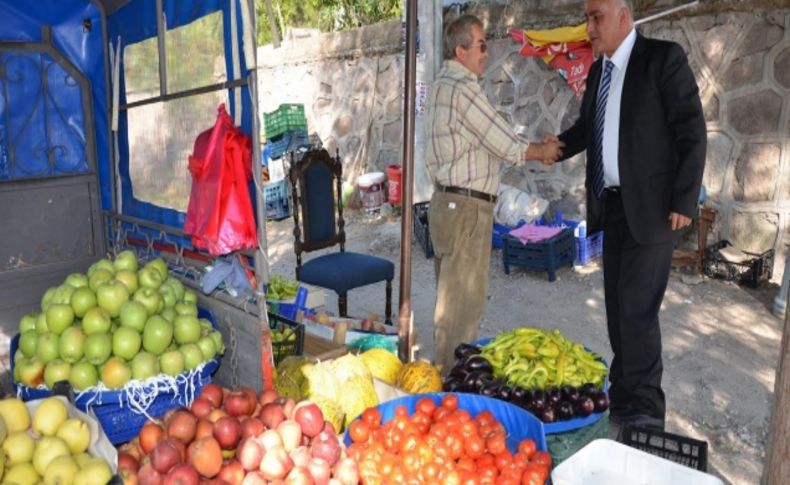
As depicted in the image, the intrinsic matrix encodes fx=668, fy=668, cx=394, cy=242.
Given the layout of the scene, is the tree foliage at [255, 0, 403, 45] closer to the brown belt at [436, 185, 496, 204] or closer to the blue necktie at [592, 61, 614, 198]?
the brown belt at [436, 185, 496, 204]

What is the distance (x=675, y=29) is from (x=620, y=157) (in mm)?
4305

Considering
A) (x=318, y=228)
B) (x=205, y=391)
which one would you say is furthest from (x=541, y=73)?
(x=205, y=391)

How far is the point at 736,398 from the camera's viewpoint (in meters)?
4.28

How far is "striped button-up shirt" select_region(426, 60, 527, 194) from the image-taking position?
3.90 meters

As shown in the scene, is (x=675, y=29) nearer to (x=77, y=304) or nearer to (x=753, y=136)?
(x=753, y=136)

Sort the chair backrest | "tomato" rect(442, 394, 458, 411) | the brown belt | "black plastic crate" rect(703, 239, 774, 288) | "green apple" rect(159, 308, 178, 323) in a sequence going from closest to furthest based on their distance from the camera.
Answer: "tomato" rect(442, 394, 458, 411) → "green apple" rect(159, 308, 178, 323) → the brown belt → the chair backrest → "black plastic crate" rect(703, 239, 774, 288)

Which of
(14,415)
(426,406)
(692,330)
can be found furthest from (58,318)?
(692,330)

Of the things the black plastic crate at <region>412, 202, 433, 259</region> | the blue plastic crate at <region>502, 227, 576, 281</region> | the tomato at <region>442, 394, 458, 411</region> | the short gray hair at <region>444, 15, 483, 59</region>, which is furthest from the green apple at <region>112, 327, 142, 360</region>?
the black plastic crate at <region>412, 202, 433, 259</region>

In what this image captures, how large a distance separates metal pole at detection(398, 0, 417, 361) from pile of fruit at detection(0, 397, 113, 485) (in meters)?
2.04

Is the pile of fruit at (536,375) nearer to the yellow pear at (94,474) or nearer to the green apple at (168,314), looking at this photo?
the green apple at (168,314)

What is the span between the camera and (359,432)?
279 cm

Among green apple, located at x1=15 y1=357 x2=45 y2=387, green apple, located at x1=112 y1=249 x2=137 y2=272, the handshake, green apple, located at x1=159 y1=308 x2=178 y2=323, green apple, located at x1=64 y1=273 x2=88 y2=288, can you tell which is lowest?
green apple, located at x1=15 y1=357 x2=45 y2=387

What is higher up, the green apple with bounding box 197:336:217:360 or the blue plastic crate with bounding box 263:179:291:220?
the green apple with bounding box 197:336:217:360

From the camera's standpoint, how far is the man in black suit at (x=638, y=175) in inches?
127
